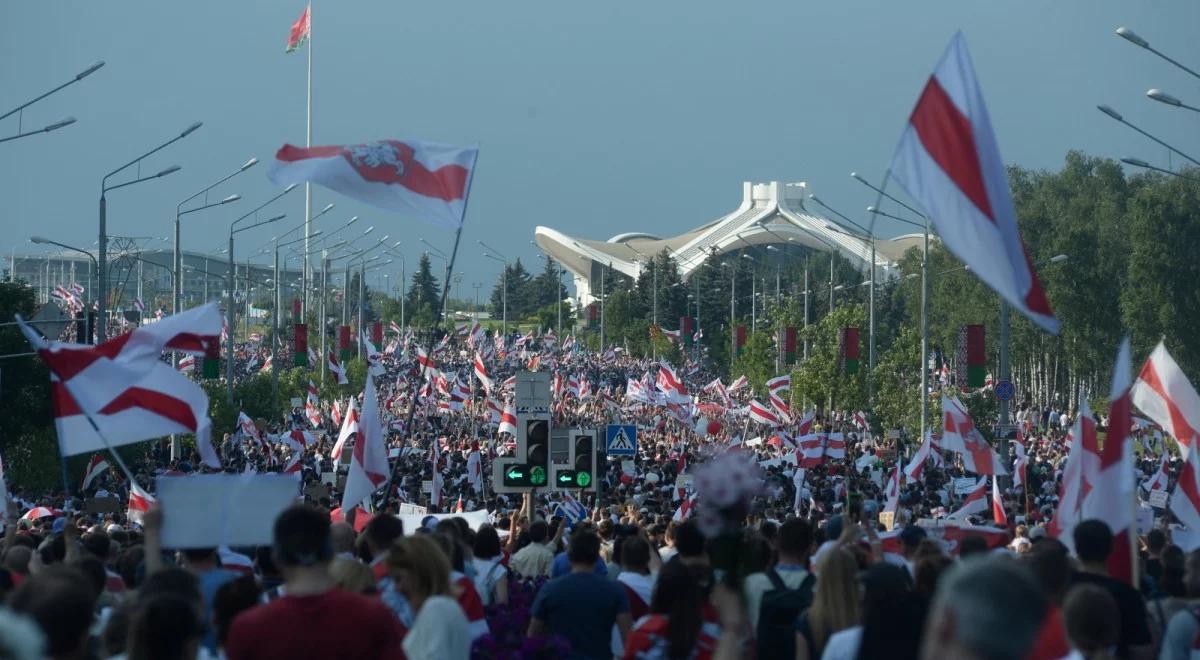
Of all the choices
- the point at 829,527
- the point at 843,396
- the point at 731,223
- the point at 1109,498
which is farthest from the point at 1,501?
the point at 731,223

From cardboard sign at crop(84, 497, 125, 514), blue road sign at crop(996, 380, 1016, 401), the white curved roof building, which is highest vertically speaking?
the white curved roof building

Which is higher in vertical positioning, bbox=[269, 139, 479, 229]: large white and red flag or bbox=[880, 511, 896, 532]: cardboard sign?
bbox=[269, 139, 479, 229]: large white and red flag

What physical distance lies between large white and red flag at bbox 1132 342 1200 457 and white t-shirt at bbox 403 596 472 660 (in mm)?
6980

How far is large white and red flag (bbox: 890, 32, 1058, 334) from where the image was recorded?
7871mm

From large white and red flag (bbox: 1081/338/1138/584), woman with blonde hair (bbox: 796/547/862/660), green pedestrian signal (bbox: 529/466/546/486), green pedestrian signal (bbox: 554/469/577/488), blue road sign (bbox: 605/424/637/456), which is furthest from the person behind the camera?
blue road sign (bbox: 605/424/637/456)

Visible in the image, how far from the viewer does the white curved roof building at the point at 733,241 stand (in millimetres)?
153500

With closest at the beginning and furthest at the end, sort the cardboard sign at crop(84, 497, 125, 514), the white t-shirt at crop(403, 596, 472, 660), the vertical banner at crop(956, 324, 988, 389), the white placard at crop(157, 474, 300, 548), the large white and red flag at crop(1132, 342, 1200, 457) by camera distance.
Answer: the white t-shirt at crop(403, 596, 472, 660) → the white placard at crop(157, 474, 300, 548) → the large white and red flag at crop(1132, 342, 1200, 457) → the cardboard sign at crop(84, 497, 125, 514) → the vertical banner at crop(956, 324, 988, 389)

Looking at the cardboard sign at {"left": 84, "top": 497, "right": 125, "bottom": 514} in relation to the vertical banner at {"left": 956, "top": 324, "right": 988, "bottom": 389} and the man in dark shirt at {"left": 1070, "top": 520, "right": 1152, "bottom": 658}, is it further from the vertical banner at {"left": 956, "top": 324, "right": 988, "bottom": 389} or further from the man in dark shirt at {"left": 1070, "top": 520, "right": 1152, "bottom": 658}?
the vertical banner at {"left": 956, "top": 324, "right": 988, "bottom": 389}

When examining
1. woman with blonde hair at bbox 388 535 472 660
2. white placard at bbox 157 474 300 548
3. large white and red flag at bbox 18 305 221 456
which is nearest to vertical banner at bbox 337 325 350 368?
large white and red flag at bbox 18 305 221 456

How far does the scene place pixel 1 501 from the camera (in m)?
13.3

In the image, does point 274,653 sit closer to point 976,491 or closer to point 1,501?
point 1,501

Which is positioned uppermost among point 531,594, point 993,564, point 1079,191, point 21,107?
point 1079,191

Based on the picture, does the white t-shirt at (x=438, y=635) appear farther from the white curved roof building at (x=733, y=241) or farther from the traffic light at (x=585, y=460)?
the white curved roof building at (x=733, y=241)

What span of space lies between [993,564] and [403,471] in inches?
1084
